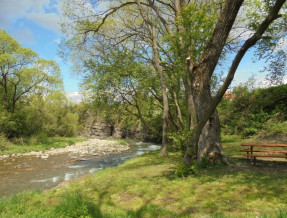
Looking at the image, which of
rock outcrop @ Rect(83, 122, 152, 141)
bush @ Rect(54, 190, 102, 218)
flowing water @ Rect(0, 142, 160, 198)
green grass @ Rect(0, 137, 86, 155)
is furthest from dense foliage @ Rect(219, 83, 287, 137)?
rock outcrop @ Rect(83, 122, 152, 141)

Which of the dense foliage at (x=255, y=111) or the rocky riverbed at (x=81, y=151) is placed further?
the rocky riverbed at (x=81, y=151)

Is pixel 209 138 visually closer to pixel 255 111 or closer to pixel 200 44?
pixel 200 44

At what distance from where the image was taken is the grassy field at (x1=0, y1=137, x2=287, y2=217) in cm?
445

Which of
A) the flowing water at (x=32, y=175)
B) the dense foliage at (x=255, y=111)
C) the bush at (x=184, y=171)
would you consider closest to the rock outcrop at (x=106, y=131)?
the dense foliage at (x=255, y=111)

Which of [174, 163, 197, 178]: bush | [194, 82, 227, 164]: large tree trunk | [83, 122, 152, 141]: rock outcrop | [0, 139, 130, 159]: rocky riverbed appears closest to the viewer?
[174, 163, 197, 178]: bush

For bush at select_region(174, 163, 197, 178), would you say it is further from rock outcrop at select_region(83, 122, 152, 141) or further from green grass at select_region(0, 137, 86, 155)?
rock outcrop at select_region(83, 122, 152, 141)

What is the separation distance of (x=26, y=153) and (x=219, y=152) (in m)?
22.3

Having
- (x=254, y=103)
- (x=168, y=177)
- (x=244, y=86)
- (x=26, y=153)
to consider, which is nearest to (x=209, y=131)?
(x=168, y=177)

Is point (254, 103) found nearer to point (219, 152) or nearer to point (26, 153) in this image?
point (219, 152)

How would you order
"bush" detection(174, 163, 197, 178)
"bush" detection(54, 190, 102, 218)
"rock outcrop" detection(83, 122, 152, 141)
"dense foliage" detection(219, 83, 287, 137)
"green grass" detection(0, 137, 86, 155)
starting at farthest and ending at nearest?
"rock outcrop" detection(83, 122, 152, 141)
"green grass" detection(0, 137, 86, 155)
"dense foliage" detection(219, 83, 287, 137)
"bush" detection(174, 163, 197, 178)
"bush" detection(54, 190, 102, 218)

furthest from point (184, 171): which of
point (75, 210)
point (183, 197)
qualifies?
point (75, 210)

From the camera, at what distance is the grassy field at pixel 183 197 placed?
4.45 metres

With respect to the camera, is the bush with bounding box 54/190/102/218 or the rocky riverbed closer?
the bush with bounding box 54/190/102/218

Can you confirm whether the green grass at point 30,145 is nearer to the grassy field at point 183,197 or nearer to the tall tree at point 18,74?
the tall tree at point 18,74
